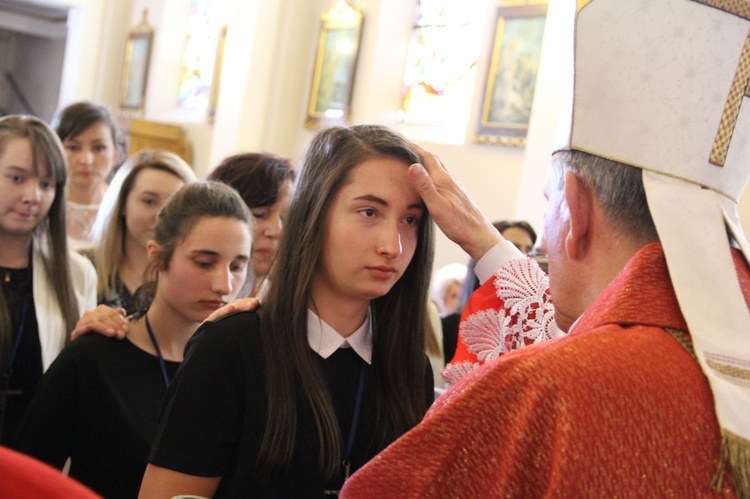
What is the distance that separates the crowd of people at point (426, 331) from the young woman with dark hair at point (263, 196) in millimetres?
203

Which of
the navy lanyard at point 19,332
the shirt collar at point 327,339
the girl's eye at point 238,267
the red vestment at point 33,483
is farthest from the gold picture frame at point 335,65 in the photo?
the red vestment at point 33,483

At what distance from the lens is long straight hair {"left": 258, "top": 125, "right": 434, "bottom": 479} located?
6.06 ft

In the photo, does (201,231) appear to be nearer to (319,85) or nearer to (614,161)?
(614,161)

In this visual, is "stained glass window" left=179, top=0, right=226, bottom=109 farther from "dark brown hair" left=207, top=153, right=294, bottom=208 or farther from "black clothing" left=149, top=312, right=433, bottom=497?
"black clothing" left=149, top=312, right=433, bottom=497

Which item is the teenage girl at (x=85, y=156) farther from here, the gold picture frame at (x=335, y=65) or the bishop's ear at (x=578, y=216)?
the gold picture frame at (x=335, y=65)

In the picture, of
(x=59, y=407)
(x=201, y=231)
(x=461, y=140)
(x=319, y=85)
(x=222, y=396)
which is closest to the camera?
(x=222, y=396)

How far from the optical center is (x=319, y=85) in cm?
1058

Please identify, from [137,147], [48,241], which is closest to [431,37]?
[137,147]

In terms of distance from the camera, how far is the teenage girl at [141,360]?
253 centimetres

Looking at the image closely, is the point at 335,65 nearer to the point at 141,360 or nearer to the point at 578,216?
the point at 141,360

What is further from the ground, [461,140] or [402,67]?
[402,67]

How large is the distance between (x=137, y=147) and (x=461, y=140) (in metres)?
4.95

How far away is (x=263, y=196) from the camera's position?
139 inches

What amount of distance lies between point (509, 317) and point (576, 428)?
3.35ft
